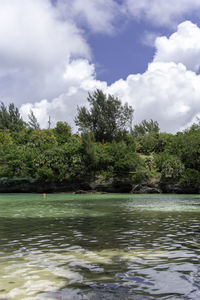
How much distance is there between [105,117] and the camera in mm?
61719

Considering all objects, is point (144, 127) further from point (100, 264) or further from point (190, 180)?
point (100, 264)

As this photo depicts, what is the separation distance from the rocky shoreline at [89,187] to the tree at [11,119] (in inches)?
1405

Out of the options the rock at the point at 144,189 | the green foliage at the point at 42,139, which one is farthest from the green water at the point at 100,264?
the green foliage at the point at 42,139

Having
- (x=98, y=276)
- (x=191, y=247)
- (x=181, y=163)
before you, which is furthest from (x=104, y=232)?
(x=181, y=163)

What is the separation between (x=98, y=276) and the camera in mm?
4520

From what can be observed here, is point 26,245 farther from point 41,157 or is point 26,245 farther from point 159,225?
point 41,157

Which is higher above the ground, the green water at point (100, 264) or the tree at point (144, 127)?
the tree at point (144, 127)

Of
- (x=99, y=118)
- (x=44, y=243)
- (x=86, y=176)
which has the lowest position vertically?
(x=44, y=243)

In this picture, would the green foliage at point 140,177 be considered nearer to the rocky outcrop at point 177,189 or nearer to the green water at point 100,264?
the rocky outcrop at point 177,189

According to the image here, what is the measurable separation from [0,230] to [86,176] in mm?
34809

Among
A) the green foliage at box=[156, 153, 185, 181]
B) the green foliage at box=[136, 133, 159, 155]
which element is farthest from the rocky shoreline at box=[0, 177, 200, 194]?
the green foliage at box=[136, 133, 159, 155]

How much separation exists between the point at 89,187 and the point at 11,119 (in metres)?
47.2

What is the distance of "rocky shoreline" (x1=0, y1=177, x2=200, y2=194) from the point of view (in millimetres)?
40406

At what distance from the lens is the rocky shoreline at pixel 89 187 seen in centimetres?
4041
